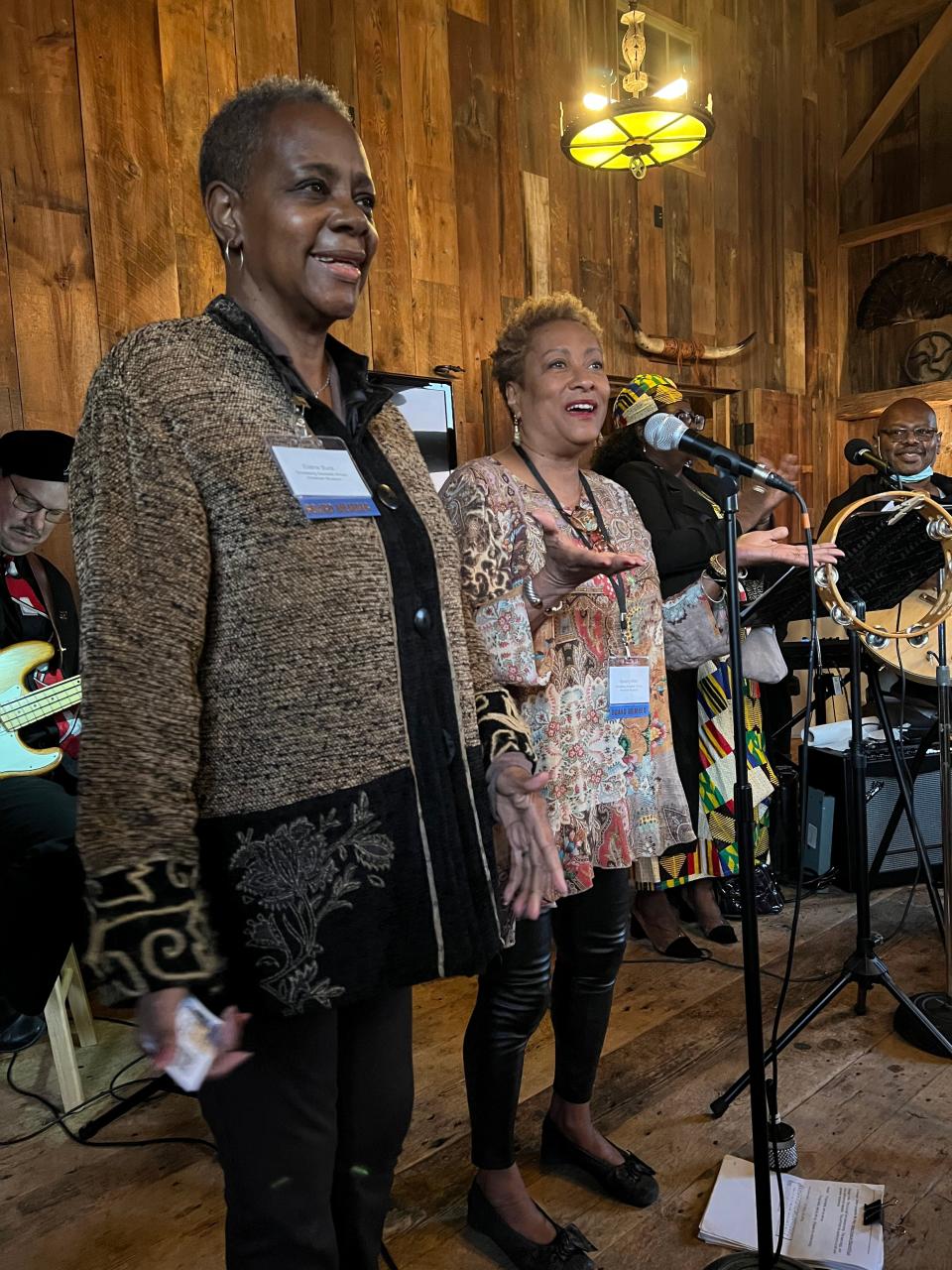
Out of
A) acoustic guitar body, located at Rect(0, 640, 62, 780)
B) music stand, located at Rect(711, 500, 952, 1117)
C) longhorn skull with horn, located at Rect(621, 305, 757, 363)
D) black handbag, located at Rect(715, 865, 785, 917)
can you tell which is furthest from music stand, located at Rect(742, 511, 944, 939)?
longhorn skull with horn, located at Rect(621, 305, 757, 363)

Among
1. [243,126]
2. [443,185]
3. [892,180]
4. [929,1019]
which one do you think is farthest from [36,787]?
[892,180]

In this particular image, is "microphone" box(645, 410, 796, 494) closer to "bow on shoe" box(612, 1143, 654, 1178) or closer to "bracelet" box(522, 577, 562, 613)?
"bracelet" box(522, 577, 562, 613)

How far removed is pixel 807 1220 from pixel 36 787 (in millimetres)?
1898

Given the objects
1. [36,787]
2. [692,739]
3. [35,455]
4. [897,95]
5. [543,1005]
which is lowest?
[543,1005]

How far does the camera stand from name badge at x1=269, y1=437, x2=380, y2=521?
91 cm

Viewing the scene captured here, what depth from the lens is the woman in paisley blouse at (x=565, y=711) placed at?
5.20 ft

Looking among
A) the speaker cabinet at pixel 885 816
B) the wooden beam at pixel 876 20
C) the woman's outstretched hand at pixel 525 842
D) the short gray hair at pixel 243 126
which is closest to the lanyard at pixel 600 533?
the woman's outstretched hand at pixel 525 842

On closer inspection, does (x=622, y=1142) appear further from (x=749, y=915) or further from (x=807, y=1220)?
(x=749, y=915)

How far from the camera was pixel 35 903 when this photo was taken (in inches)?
85.4

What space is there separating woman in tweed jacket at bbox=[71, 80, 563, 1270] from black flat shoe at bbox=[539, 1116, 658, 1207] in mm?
930

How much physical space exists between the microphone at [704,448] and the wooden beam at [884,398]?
17.7ft

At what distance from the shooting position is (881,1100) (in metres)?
2.09

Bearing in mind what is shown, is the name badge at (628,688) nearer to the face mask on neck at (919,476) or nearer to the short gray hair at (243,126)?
the short gray hair at (243,126)

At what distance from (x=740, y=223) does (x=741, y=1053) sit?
536 cm
